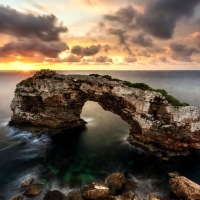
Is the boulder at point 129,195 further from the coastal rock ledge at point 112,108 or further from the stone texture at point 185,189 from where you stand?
the coastal rock ledge at point 112,108

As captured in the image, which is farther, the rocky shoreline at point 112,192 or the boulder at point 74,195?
the boulder at point 74,195

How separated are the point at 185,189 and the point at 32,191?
21.7 meters

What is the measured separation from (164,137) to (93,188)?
60.0 ft

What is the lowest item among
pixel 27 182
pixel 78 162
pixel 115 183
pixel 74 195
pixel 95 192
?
pixel 78 162

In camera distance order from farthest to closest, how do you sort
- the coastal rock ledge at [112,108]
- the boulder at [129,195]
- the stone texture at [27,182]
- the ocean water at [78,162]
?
the coastal rock ledge at [112,108] < the ocean water at [78,162] < the stone texture at [27,182] < the boulder at [129,195]

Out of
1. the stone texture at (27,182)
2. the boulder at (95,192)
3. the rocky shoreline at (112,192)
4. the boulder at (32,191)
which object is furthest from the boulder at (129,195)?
the stone texture at (27,182)

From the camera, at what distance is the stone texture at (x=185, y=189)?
22.2 metres

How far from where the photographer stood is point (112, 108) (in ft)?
137

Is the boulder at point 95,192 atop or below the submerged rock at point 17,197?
atop

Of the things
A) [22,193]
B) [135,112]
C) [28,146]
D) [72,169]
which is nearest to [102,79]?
[135,112]

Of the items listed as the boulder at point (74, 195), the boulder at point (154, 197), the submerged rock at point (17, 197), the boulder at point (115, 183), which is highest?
the boulder at point (115, 183)

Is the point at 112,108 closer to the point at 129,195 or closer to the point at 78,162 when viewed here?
the point at 78,162

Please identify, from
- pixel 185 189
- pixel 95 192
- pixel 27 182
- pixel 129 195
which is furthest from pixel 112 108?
pixel 27 182

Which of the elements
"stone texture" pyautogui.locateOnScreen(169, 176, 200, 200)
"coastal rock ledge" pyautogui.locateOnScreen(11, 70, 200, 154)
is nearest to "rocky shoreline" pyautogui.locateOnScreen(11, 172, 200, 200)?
"stone texture" pyautogui.locateOnScreen(169, 176, 200, 200)
